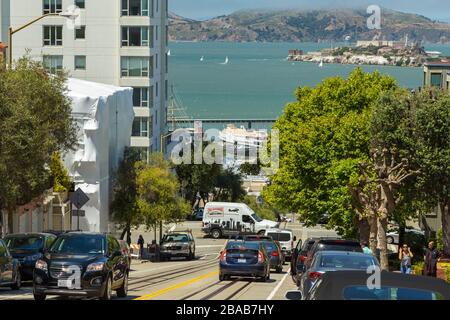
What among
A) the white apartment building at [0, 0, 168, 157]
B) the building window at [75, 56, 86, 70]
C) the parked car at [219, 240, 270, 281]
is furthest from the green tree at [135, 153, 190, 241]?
the parked car at [219, 240, 270, 281]

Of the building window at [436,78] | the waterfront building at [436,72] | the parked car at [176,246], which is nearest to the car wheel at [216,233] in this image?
the waterfront building at [436,72]

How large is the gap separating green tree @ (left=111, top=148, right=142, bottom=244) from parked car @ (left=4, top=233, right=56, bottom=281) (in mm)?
29383

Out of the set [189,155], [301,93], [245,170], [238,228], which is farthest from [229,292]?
[245,170]

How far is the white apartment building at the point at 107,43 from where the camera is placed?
260 ft

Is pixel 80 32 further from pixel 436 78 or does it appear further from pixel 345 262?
pixel 345 262

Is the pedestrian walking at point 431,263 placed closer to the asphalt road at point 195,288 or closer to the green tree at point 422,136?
the asphalt road at point 195,288

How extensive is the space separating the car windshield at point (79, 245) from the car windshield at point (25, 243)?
6354 millimetres

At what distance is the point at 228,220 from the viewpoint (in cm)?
7538

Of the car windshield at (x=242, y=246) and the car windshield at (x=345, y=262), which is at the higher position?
the car windshield at (x=345, y=262)

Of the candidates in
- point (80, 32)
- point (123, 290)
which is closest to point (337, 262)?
point (123, 290)

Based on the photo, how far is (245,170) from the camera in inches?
4193

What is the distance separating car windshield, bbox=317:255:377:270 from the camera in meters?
20.1

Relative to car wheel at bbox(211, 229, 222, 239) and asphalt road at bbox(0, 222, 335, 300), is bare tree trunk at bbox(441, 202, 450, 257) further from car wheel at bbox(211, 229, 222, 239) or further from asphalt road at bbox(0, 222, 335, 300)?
car wheel at bbox(211, 229, 222, 239)

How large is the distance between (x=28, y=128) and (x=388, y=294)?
23053 mm
